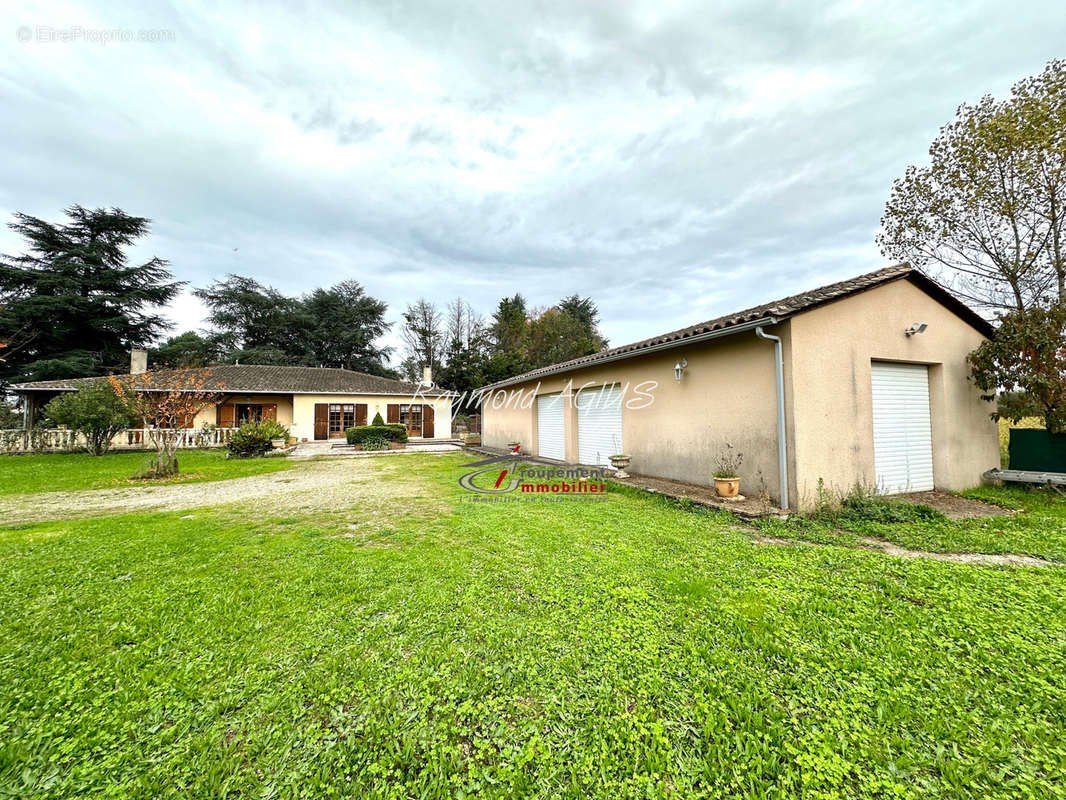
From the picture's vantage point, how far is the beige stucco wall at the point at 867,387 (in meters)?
5.46

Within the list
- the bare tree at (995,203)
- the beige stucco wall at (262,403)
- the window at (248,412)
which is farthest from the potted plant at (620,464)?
the window at (248,412)

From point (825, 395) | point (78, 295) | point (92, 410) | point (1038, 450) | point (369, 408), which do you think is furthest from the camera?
point (78, 295)

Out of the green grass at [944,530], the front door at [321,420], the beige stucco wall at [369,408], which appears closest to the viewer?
the green grass at [944,530]

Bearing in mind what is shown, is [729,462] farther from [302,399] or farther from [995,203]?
[302,399]

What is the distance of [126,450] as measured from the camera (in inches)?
600

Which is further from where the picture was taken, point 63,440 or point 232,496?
point 63,440

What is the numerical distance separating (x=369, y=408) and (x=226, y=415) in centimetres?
635

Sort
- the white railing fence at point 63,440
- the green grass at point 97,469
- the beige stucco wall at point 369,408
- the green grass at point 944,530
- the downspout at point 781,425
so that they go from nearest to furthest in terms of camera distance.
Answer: the green grass at point 944,530, the downspout at point 781,425, the green grass at point 97,469, the white railing fence at point 63,440, the beige stucco wall at point 369,408

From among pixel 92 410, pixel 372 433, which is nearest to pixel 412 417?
pixel 372 433

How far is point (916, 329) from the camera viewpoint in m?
6.35

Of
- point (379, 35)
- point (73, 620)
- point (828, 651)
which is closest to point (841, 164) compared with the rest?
point (379, 35)

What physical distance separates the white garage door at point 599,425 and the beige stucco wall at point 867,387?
4.17 metres

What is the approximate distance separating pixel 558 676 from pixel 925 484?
7.95m

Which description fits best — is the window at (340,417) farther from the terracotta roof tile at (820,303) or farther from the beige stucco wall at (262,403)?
the terracotta roof tile at (820,303)
